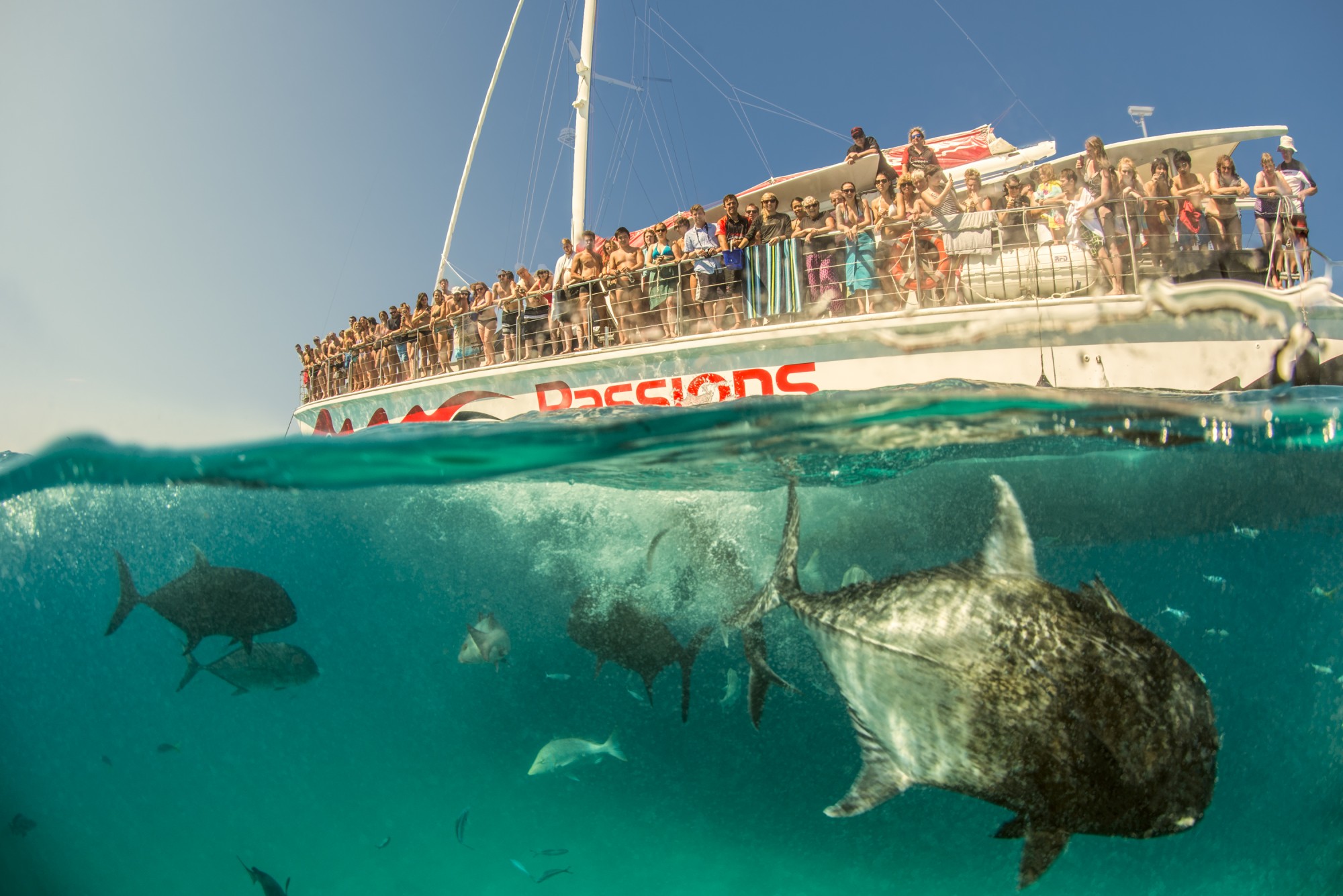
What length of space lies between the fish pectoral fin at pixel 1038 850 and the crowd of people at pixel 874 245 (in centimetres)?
646

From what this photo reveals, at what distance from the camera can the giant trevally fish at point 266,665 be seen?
20.2 ft

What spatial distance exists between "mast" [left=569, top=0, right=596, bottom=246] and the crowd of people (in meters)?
5.12

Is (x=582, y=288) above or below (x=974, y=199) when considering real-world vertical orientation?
below

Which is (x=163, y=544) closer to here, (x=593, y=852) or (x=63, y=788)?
(x=63, y=788)

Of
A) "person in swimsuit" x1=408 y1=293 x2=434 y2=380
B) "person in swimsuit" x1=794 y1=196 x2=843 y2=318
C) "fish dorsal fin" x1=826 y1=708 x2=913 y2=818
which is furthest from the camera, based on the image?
"person in swimsuit" x1=408 y1=293 x2=434 y2=380

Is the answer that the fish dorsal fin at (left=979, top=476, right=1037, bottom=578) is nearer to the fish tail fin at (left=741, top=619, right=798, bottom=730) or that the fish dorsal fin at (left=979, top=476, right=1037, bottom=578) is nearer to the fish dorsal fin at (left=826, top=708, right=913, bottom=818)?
the fish dorsal fin at (left=826, top=708, right=913, bottom=818)

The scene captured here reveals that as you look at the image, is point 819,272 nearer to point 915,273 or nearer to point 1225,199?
point 915,273

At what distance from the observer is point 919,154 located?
9.47 meters

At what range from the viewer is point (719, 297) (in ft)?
32.6

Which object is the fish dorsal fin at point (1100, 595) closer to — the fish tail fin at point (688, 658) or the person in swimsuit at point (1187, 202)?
the fish tail fin at point (688, 658)

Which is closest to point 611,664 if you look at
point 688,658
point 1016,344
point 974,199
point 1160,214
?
point 688,658

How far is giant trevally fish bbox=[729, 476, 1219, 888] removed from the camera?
3.79 meters

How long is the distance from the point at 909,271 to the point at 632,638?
19.7 ft

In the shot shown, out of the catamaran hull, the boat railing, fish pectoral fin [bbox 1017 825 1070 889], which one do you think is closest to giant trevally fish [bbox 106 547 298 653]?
the catamaran hull
